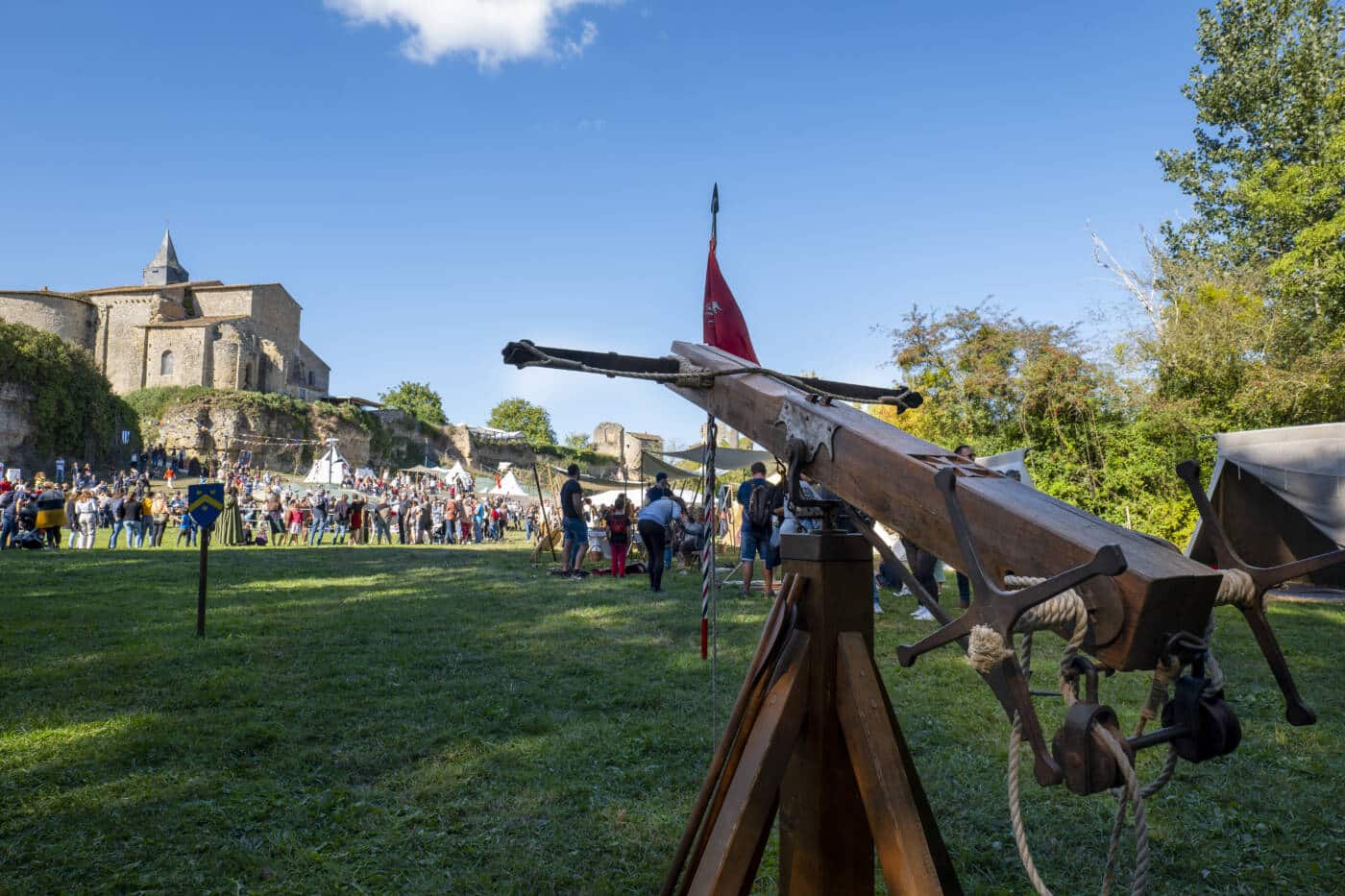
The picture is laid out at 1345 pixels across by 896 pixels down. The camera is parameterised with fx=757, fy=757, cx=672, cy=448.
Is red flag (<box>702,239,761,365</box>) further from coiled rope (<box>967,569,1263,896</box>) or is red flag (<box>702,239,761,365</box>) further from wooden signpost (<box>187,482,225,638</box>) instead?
wooden signpost (<box>187,482,225,638</box>)

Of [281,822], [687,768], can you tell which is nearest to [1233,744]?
[687,768]

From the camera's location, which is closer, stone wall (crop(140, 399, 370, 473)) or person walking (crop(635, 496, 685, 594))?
person walking (crop(635, 496, 685, 594))

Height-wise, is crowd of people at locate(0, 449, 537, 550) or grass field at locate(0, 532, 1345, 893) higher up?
crowd of people at locate(0, 449, 537, 550)

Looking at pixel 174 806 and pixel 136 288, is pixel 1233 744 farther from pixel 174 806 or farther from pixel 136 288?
pixel 136 288

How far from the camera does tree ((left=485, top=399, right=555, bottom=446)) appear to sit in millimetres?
91000

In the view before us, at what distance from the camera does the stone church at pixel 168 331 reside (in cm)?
5738

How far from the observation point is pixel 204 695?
5059 mm

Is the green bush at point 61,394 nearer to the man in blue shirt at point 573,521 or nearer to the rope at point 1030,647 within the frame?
the man in blue shirt at point 573,521

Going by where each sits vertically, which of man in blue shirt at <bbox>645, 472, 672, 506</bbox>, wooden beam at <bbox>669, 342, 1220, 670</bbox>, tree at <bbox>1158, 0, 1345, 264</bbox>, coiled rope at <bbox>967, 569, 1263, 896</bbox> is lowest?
coiled rope at <bbox>967, 569, 1263, 896</bbox>

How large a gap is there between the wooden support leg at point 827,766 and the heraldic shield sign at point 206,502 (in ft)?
23.1

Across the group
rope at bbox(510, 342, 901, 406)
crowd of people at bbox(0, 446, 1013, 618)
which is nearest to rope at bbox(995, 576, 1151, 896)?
crowd of people at bbox(0, 446, 1013, 618)

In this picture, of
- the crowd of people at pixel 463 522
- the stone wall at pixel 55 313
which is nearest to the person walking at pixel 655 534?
the crowd of people at pixel 463 522

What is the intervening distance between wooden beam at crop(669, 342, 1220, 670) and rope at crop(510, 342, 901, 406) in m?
0.06

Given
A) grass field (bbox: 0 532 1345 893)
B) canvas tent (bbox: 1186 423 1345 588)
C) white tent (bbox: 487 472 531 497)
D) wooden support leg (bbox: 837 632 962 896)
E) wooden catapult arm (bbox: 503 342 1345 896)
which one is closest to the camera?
wooden catapult arm (bbox: 503 342 1345 896)
